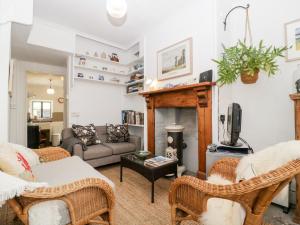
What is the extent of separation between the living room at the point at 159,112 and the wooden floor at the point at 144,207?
15 millimetres

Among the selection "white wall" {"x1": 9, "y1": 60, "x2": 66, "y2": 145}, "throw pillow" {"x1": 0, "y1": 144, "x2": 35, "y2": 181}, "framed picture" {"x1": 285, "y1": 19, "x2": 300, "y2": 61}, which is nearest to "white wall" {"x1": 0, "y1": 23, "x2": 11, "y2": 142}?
"throw pillow" {"x1": 0, "y1": 144, "x2": 35, "y2": 181}

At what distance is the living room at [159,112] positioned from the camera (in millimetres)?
1062

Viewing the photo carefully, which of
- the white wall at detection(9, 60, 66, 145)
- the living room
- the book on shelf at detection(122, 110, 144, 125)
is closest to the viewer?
the living room

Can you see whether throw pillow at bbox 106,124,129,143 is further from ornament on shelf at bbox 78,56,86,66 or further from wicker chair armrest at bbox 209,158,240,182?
wicker chair armrest at bbox 209,158,240,182

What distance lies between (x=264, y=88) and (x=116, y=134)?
2757mm

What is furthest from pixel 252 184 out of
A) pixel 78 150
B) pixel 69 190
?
pixel 78 150

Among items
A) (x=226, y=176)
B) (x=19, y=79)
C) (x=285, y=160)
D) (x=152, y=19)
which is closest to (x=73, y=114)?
(x=19, y=79)

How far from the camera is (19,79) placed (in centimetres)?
402

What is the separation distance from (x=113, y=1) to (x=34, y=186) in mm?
2044

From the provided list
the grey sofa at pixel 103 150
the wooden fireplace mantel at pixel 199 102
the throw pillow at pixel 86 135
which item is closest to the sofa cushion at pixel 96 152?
the grey sofa at pixel 103 150

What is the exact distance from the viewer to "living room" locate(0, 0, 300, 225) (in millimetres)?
1062

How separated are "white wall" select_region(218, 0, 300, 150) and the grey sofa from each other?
1.96 m

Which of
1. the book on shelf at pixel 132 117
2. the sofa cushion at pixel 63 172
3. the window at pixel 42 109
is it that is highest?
the window at pixel 42 109

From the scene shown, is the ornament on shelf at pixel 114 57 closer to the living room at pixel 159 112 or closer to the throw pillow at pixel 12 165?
the living room at pixel 159 112
